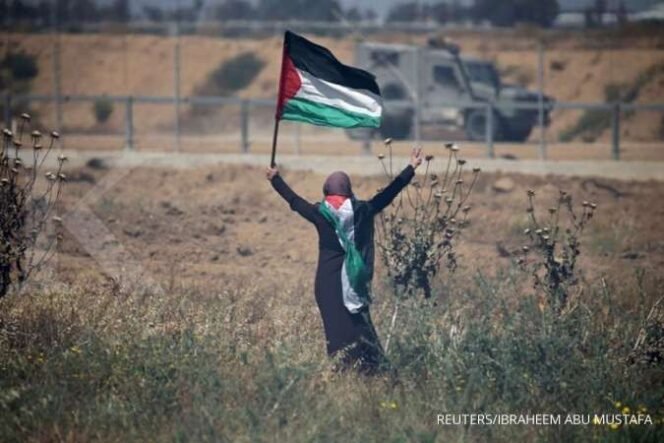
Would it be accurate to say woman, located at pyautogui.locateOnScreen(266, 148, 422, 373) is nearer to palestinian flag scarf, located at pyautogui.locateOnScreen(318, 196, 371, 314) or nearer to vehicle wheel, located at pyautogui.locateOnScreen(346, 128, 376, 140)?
palestinian flag scarf, located at pyautogui.locateOnScreen(318, 196, 371, 314)

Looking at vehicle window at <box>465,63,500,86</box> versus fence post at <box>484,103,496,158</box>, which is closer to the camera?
fence post at <box>484,103,496,158</box>

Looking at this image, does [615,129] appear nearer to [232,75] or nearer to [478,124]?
[478,124]

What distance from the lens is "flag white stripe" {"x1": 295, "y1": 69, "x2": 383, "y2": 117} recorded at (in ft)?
35.9

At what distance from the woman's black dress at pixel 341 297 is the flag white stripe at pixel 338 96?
101 centimetres

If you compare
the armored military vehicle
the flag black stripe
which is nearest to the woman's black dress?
the flag black stripe

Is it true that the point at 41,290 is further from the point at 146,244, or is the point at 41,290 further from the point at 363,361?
the point at 146,244

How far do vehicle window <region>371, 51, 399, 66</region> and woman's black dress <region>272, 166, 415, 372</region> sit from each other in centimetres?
2210

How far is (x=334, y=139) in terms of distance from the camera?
35.3 metres

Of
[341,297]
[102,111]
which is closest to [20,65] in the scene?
[102,111]

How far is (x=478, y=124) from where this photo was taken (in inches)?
1158

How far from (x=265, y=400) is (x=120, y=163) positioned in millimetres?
18475

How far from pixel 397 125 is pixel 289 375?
69.0 ft

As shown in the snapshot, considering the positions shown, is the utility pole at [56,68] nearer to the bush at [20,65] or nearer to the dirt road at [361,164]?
the bush at [20,65]

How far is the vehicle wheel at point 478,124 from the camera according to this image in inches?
1133
